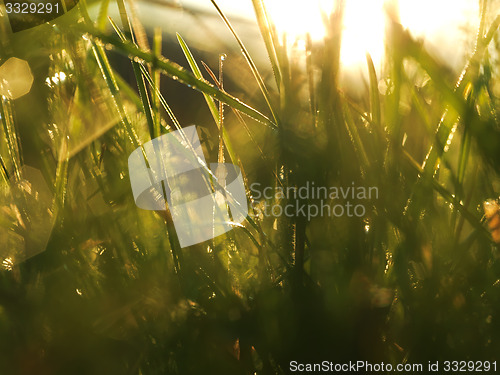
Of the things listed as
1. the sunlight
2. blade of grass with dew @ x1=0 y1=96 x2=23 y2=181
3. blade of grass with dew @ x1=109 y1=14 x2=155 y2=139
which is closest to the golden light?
blade of grass with dew @ x1=0 y1=96 x2=23 y2=181

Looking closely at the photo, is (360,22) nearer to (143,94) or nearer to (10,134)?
(143,94)

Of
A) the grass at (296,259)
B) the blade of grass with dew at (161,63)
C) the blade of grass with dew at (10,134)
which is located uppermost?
the blade of grass with dew at (161,63)

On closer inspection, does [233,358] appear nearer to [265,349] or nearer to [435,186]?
[265,349]

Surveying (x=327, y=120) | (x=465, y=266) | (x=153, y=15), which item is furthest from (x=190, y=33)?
(x=465, y=266)

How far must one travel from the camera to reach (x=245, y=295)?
27cm

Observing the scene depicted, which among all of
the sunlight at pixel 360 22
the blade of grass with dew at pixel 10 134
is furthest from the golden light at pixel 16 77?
the sunlight at pixel 360 22

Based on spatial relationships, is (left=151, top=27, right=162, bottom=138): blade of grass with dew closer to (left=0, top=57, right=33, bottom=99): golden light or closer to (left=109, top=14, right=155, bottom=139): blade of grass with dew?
(left=109, top=14, right=155, bottom=139): blade of grass with dew

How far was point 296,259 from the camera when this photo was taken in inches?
9.4

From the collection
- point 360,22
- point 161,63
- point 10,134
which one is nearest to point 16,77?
point 10,134

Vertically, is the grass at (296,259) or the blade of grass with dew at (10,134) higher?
the blade of grass with dew at (10,134)

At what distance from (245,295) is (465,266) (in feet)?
0.49

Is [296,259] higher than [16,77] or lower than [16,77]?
lower

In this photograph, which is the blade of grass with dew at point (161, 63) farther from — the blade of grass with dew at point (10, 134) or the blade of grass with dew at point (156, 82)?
the blade of grass with dew at point (10, 134)

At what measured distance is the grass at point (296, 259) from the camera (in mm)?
241
